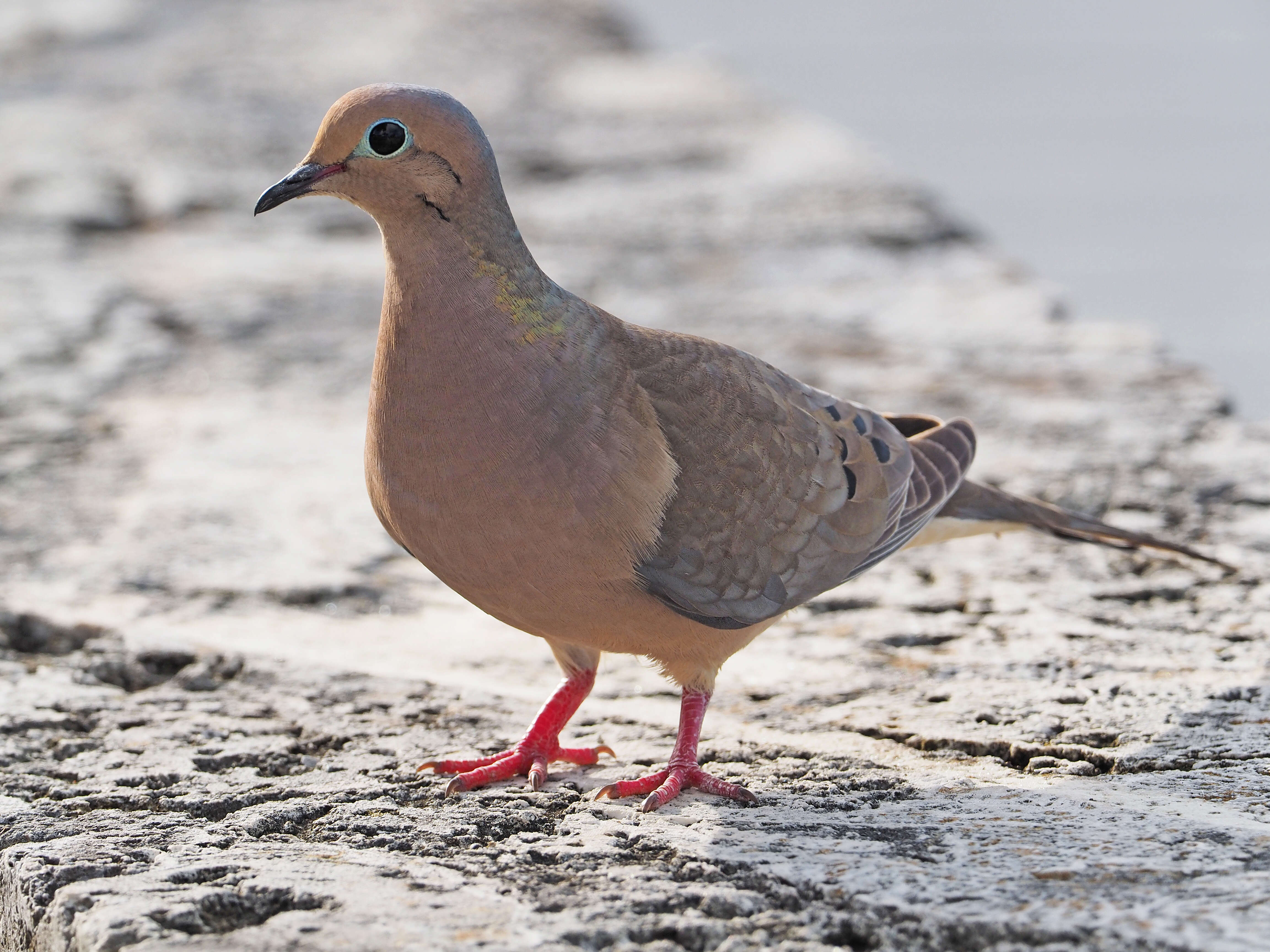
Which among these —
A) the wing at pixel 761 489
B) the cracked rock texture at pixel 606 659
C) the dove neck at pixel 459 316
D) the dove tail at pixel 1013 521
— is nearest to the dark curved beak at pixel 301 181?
the dove neck at pixel 459 316

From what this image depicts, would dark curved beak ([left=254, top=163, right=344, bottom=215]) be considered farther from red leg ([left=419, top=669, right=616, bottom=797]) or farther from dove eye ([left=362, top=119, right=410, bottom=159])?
red leg ([left=419, top=669, right=616, bottom=797])

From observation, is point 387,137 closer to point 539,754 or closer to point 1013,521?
point 539,754

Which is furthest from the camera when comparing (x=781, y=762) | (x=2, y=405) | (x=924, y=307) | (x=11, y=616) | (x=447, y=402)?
(x=924, y=307)

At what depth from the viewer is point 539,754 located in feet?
9.30

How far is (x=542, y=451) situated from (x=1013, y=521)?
146 centimetres

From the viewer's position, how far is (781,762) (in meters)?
2.86

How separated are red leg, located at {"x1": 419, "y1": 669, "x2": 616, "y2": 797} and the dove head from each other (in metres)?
1.03

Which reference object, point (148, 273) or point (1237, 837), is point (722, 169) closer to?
point (148, 273)

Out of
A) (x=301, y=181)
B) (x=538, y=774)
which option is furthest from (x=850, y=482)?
(x=301, y=181)

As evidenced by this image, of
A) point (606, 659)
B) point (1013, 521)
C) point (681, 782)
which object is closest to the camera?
point (681, 782)

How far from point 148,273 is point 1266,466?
181 inches

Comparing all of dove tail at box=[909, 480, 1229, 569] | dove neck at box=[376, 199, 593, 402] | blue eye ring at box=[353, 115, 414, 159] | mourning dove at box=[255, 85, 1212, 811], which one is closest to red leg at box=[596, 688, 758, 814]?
mourning dove at box=[255, 85, 1212, 811]

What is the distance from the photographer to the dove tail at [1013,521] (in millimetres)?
3398

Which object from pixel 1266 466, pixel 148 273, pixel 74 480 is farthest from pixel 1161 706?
pixel 148 273
